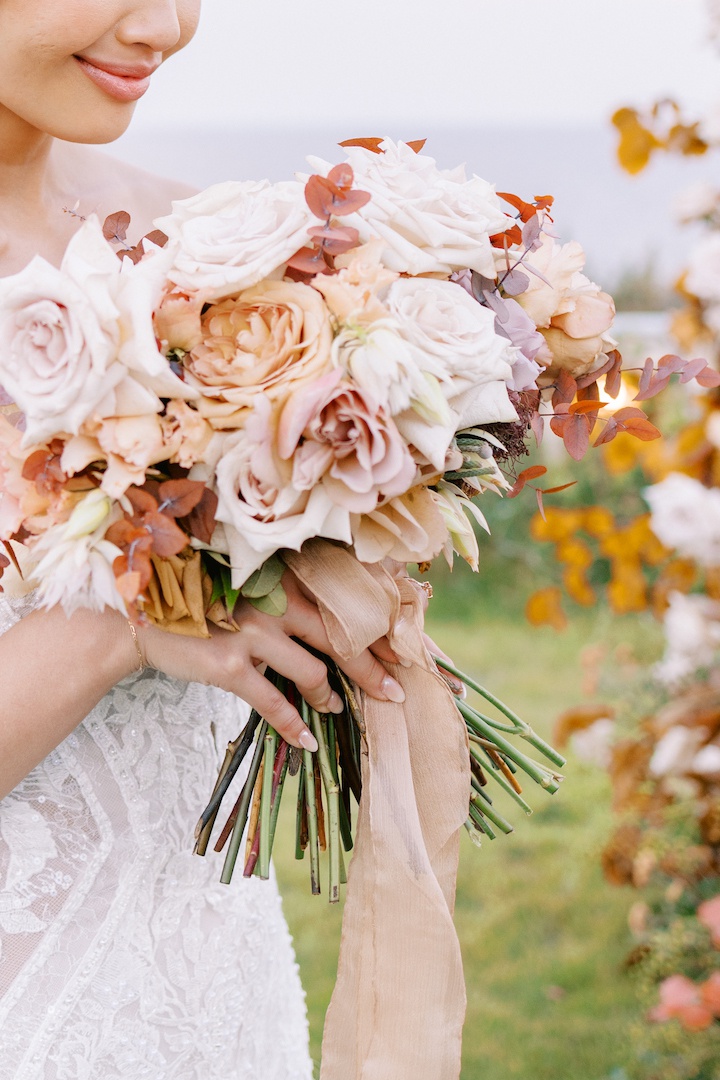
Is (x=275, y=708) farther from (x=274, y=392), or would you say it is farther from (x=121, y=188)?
(x=121, y=188)

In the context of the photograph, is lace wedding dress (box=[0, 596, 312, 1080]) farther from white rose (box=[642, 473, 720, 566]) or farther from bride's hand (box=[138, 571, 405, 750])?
white rose (box=[642, 473, 720, 566])

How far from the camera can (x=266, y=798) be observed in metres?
1.21

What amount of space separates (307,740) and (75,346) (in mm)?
549

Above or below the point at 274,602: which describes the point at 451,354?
above

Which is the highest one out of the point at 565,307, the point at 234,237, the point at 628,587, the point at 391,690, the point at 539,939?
the point at 628,587

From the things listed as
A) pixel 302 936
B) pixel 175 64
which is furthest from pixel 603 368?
pixel 175 64

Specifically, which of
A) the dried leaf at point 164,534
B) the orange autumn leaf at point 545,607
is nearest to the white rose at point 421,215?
the dried leaf at point 164,534

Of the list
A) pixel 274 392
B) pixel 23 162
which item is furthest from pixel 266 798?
pixel 23 162

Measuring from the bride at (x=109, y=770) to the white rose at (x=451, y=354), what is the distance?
26 centimetres

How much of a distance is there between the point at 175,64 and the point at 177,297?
5.12 metres

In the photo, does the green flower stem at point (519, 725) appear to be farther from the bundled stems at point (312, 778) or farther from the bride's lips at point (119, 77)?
the bride's lips at point (119, 77)

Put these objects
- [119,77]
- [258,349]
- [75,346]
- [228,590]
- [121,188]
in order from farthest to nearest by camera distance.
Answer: [121,188] < [119,77] < [228,590] < [258,349] < [75,346]

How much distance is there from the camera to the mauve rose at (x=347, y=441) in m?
0.90

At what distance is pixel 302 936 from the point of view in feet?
11.7
